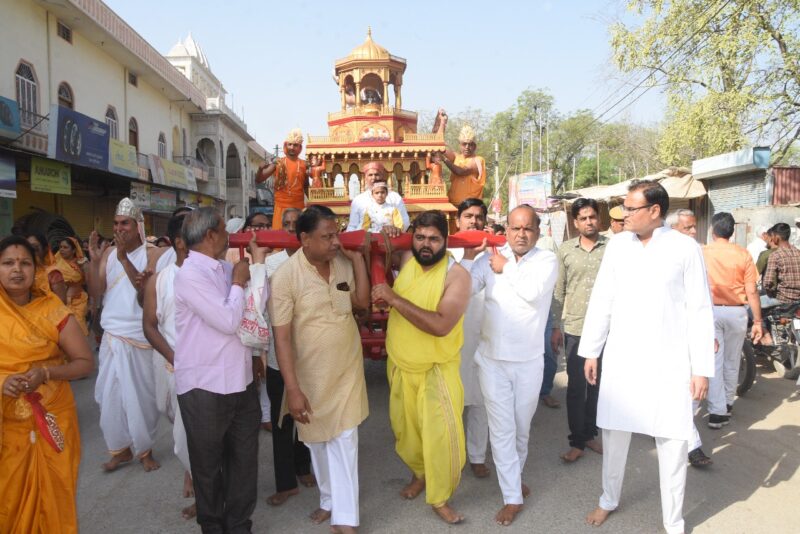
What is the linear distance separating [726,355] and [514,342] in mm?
2658

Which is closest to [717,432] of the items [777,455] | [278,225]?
[777,455]

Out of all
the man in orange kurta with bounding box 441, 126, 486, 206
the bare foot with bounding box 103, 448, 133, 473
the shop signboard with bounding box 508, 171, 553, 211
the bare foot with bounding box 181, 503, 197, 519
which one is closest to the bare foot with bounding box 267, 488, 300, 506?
the bare foot with bounding box 181, 503, 197, 519

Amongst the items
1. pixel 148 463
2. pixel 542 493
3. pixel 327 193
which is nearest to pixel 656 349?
pixel 542 493

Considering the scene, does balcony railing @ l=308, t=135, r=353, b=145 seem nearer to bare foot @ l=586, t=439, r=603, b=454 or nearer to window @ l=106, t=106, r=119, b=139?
bare foot @ l=586, t=439, r=603, b=454

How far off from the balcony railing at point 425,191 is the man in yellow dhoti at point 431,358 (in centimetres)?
555

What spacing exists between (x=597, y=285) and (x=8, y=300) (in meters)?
3.03

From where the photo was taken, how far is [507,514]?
10.1 feet

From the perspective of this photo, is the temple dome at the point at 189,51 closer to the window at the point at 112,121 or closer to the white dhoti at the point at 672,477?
the window at the point at 112,121

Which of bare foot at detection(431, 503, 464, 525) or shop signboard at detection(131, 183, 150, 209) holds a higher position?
shop signboard at detection(131, 183, 150, 209)

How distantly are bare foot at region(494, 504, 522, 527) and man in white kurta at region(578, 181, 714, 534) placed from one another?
16.2 inches

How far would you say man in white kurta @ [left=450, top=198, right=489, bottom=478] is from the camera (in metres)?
3.75

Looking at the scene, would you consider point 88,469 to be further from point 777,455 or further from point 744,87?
point 744,87

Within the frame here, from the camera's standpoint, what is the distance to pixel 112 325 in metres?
4.00

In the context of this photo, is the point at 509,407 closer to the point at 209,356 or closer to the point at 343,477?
the point at 343,477
